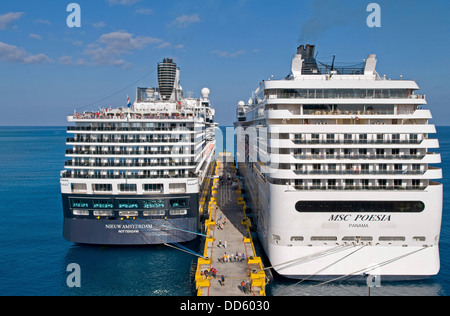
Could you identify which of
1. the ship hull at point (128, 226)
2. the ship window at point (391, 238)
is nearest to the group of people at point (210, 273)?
the ship hull at point (128, 226)

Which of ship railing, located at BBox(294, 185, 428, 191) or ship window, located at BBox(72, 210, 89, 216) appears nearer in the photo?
ship railing, located at BBox(294, 185, 428, 191)

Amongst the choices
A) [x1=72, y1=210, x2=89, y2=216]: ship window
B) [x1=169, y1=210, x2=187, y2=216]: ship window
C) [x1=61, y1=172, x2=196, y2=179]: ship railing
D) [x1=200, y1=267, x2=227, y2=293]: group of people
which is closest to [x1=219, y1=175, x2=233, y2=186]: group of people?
[x1=169, y1=210, x2=187, y2=216]: ship window

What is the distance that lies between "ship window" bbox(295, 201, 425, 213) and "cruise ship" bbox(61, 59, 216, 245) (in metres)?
12.2

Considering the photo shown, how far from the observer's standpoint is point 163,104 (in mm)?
47188

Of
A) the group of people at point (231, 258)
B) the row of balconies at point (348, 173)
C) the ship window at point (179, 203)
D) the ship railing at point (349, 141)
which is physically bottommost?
the group of people at point (231, 258)

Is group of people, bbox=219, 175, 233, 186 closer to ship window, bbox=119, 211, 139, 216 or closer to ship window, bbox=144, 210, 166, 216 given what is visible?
ship window, bbox=144, 210, 166, 216

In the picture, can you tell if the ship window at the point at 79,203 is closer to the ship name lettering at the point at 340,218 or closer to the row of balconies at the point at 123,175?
the row of balconies at the point at 123,175

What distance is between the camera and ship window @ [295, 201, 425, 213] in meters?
26.9

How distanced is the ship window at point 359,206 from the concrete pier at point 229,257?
19.1ft

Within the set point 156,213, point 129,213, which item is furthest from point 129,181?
point 156,213

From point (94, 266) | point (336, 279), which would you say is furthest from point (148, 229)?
point (336, 279)

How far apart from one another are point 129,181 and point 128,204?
86.5 inches

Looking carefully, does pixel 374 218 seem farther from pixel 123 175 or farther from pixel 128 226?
pixel 123 175

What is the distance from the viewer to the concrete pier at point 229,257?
2464 cm
